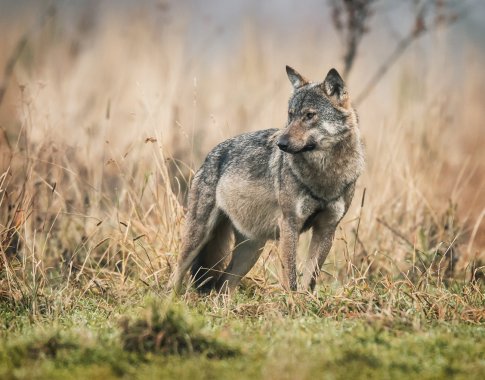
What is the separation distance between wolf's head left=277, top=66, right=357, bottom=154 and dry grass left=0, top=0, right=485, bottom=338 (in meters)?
0.74

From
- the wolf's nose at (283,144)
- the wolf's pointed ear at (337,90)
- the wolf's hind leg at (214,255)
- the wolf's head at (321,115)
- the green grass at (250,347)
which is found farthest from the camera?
the wolf's hind leg at (214,255)

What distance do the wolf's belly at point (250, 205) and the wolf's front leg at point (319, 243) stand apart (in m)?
0.36

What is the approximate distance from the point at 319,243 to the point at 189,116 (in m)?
5.29

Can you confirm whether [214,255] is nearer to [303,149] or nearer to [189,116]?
[303,149]

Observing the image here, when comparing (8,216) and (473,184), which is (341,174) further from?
(473,184)

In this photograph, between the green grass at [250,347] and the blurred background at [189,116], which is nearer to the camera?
the green grass at [250,347]

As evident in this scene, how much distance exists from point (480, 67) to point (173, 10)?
4.52 m

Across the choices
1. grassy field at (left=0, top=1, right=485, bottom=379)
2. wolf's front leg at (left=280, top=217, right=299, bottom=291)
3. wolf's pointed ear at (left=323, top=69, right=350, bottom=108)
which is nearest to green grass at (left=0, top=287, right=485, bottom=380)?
grassy field at (left=0, top=1, right=485, bottom=379)

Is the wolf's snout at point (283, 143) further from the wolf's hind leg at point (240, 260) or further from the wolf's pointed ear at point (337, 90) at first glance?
the wolf's hind leg at point (240, 260)

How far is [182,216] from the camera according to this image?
624cm

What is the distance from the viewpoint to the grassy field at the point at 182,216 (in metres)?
3.66

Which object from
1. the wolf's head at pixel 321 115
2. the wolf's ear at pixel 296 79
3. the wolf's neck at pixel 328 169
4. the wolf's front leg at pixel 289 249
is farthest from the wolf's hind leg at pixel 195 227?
the wolf's ear at pixel 296 79

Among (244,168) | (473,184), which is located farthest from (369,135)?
(244,168)

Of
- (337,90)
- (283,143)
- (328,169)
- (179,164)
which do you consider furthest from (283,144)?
(179,164)
